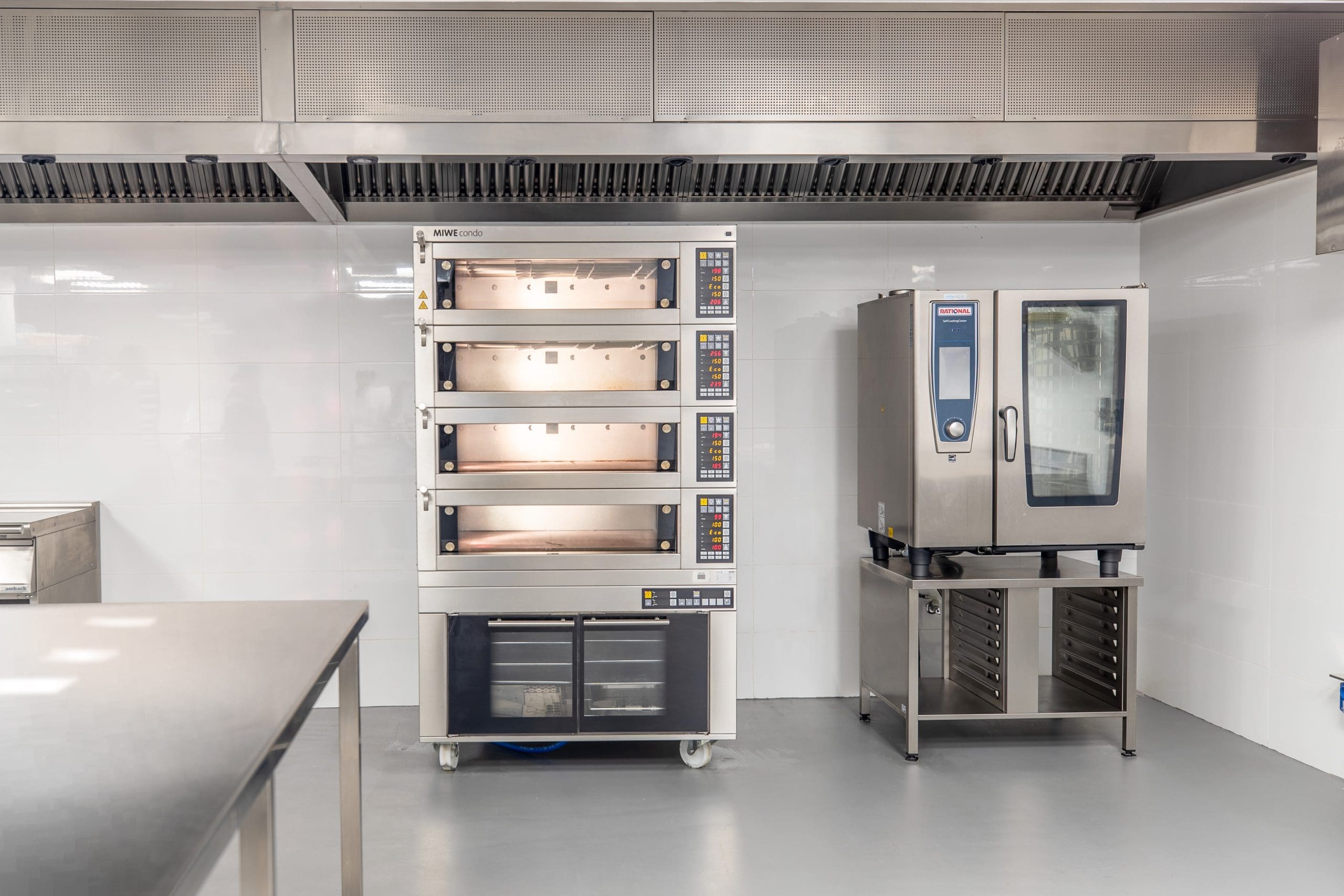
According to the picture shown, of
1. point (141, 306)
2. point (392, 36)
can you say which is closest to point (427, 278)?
point (392, 36)

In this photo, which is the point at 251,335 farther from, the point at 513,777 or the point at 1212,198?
the point at 1212,198

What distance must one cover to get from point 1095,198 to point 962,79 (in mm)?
1534

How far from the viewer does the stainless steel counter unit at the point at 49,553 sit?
11.7 feet

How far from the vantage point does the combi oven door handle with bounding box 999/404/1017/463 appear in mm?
3543

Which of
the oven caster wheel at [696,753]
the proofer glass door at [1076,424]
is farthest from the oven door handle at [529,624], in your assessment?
the proofer glass door at [1076,424]

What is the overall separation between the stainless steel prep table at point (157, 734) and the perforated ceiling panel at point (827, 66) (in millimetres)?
2218

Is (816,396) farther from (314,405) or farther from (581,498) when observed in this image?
(314,405)

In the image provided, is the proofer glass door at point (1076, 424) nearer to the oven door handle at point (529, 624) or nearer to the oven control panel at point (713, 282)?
the oven control panel at point (713, 282)

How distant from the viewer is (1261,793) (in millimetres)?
3240

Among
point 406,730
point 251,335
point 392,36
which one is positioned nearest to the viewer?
point 392,36

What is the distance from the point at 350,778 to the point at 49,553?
2630 mm

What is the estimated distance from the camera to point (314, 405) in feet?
13.9

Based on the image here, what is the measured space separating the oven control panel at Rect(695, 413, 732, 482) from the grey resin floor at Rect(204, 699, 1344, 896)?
117 centimetres

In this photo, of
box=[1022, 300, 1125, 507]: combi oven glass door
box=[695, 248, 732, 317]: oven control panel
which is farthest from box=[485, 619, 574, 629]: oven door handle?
box=[1022, 300, 1125, 507]: combi oven glass door
